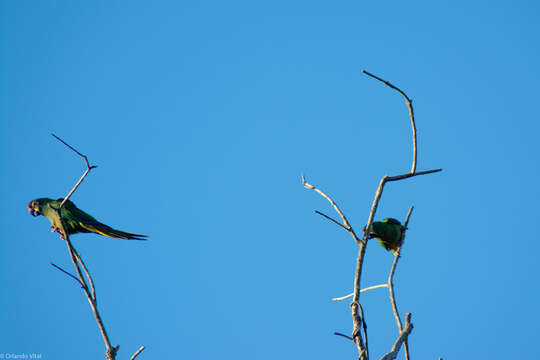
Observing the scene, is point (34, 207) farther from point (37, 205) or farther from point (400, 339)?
point (400, 339)

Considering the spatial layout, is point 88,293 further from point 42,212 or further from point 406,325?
point 42,212

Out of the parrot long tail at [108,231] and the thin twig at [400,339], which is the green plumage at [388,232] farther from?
the thin twig at [400,339]

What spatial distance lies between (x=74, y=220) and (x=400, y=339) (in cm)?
456

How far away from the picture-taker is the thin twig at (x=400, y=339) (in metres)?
2.32

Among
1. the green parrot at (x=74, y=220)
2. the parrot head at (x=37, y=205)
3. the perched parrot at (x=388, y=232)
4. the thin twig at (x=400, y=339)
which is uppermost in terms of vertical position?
the parrot head at (x=37, y=205)

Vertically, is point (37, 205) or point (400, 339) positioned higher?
point (37, 205)

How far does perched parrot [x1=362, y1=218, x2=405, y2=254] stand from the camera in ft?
20.0

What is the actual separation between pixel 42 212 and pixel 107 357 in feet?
13.6

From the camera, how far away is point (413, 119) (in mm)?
2691

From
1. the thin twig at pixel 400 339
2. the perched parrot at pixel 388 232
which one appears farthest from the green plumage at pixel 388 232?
the thin twig at pixel 400 339

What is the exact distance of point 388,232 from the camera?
6.11 metres

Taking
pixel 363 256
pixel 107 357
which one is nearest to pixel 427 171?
pixel 363 256

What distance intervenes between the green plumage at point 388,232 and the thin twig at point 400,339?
342 cm

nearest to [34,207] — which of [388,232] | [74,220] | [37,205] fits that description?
[37,205]
